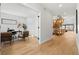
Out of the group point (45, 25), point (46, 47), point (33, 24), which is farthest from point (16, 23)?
point (45, 25)

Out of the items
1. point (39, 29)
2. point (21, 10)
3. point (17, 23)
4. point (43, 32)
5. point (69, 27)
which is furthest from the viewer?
point (43, 32)

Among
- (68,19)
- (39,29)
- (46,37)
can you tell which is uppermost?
(68,19)

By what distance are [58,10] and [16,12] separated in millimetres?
1752

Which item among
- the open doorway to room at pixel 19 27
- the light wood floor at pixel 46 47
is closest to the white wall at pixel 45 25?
the open doorway to room at pixel 19 27

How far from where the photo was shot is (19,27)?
4.65 metres

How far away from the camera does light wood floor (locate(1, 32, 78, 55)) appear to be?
12.2 ft

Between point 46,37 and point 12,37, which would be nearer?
point 12,37

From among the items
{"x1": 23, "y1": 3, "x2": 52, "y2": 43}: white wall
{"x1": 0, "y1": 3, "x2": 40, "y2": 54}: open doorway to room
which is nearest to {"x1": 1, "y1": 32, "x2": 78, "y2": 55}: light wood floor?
{"x1": 0, "y1": 3, "x2": 40, "y2": 54}: open doorway to room

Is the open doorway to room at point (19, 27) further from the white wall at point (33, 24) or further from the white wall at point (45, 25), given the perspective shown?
the white wall at point (45, 25)

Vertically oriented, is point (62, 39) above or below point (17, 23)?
below

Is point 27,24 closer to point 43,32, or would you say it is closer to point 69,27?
point 43,32

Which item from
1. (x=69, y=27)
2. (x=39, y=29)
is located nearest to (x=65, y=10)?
(x=69, y=27)

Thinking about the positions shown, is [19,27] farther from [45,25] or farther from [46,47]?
[45,25]

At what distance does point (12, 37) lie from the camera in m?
4.63
